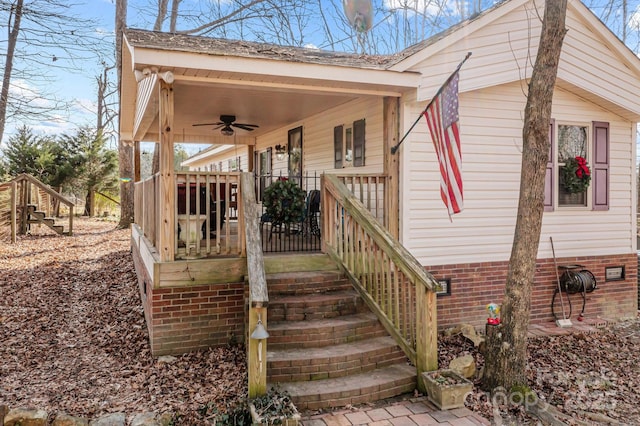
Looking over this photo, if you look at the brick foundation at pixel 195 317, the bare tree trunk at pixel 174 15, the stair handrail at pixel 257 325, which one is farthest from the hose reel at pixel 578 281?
the bare tree trunk at pixel 174 15

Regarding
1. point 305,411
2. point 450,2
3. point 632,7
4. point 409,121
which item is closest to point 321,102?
point 409,121

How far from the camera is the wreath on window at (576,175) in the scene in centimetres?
688

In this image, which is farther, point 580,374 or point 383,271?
point 580,374

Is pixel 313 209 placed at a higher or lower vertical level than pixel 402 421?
higher

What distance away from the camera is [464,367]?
4.57m

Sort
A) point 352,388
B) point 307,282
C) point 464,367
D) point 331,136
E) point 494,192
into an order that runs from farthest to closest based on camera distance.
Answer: point 331,136
point 494,192
point 307,282
point 464,367
point 352,388

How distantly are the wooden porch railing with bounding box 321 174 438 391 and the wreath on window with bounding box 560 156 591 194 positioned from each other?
11.6 ft

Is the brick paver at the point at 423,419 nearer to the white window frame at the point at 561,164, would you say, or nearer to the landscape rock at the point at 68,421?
the landscape rock at the point at 68,421

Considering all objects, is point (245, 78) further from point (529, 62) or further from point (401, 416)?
point (529, 62)

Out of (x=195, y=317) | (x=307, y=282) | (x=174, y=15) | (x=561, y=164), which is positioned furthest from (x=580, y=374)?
(x=174, y=15)

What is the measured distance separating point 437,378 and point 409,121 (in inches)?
131

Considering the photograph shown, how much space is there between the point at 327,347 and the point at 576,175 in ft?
16.2

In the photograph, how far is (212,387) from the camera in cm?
417

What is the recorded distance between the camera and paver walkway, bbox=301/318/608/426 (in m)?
3.62
